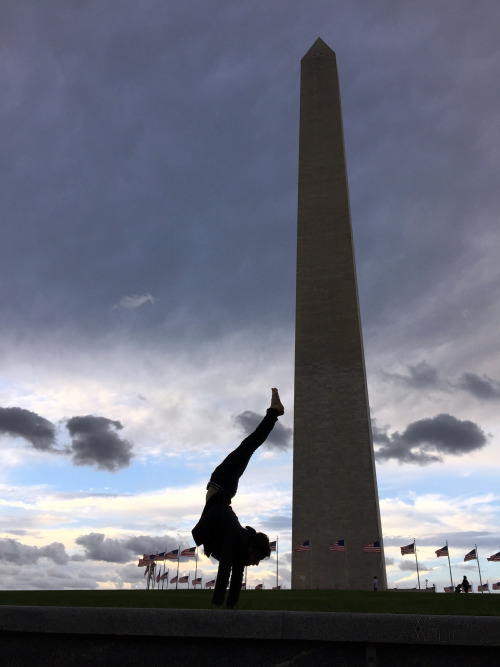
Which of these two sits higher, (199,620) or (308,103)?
(308,103)

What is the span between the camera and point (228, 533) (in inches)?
206

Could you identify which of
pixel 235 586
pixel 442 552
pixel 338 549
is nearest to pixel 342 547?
pixel 338 549

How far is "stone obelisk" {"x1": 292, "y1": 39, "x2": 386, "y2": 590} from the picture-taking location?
1314 inches

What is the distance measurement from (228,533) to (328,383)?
31476 millimetres

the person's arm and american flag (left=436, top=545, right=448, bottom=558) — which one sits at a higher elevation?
american flag (left=436, top=545, right=448, bottom=558)

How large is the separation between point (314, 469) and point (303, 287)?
1186 centimetres

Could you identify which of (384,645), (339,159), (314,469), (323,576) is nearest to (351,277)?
(339,159)

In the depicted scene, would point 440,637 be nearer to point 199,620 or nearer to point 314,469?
point 199,620

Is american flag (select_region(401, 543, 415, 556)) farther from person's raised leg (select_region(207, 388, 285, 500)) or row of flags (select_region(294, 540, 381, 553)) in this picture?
person's raised leg (select_region(207, 388, 285, 500))

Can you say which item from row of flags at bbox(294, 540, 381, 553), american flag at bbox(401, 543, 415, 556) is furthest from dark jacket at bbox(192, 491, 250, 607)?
american flag at bbox(401, 543, 415, 556)

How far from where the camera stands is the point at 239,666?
14.1 ft

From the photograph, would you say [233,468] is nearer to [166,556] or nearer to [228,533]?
[228,533]

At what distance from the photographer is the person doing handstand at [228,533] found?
5.21 m

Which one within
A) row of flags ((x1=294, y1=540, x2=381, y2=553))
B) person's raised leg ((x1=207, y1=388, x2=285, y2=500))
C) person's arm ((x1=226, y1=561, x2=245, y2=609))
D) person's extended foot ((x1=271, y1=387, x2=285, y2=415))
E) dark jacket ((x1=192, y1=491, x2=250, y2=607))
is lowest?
person's arm ((x1=226, y1=561, x2=245, y2=609))
